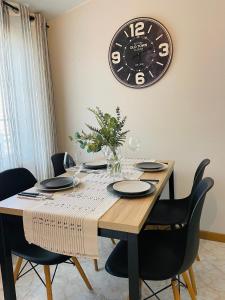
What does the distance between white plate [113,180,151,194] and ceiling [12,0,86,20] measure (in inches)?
80.8

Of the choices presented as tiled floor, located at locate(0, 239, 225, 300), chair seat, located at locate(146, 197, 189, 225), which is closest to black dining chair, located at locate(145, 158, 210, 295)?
chair seat, located at locate(146, 197, 189, 225)

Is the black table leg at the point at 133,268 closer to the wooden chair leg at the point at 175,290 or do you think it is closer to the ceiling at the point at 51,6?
the wooden chair leg at the point at 175,290

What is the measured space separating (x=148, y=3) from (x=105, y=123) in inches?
56.7

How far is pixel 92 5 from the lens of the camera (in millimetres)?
2676

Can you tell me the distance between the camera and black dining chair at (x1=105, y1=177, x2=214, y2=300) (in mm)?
1281

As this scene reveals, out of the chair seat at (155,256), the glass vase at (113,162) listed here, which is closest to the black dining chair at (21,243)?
the chair seat at (155,256)

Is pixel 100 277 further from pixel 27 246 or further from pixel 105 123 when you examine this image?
pixel 105 123

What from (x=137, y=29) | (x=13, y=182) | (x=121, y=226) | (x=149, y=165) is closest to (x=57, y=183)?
(x=13, y=182)

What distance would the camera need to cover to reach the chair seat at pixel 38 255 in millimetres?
1455

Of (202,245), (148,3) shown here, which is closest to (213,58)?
(148,3)

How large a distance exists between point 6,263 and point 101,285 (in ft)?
2.52

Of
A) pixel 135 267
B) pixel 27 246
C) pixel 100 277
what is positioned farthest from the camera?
pixel 100 277

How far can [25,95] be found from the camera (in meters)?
2.58

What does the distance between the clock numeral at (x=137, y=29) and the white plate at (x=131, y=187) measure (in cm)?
160
